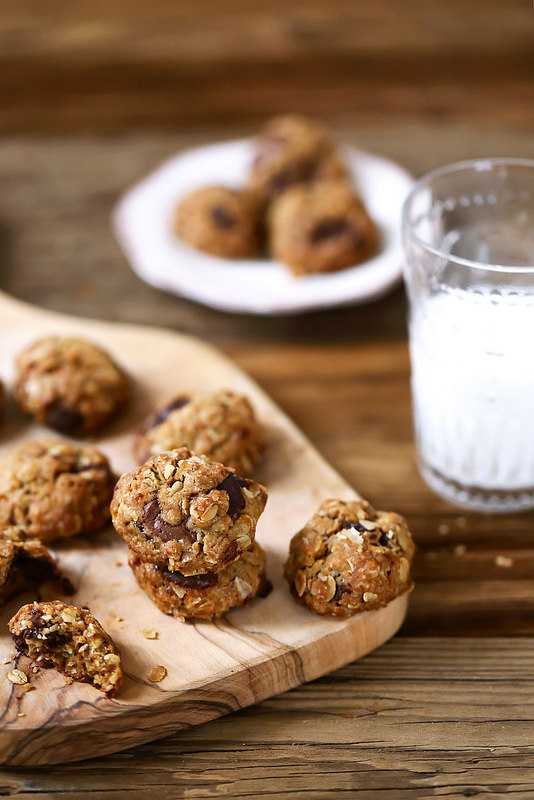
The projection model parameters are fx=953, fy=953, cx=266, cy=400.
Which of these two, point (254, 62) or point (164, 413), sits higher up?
point (254, 62)

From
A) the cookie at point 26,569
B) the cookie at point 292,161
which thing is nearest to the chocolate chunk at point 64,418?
the cookie at point 26,569

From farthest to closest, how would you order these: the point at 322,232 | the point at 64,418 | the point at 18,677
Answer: the point at 322,232 → the point at 64,418 → the point at 18,677

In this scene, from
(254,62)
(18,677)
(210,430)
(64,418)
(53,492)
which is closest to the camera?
(18,677)

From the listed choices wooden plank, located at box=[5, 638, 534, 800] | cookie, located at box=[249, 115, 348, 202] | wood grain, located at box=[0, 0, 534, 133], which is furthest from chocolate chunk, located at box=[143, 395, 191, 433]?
wood grain, located at box=[0, 0, 534, 133]

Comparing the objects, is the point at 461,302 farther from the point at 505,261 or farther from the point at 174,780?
the point at 174,780

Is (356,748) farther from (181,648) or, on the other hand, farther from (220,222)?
(220,222)

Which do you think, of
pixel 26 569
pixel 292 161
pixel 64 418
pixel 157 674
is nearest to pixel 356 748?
pixel 157 674
